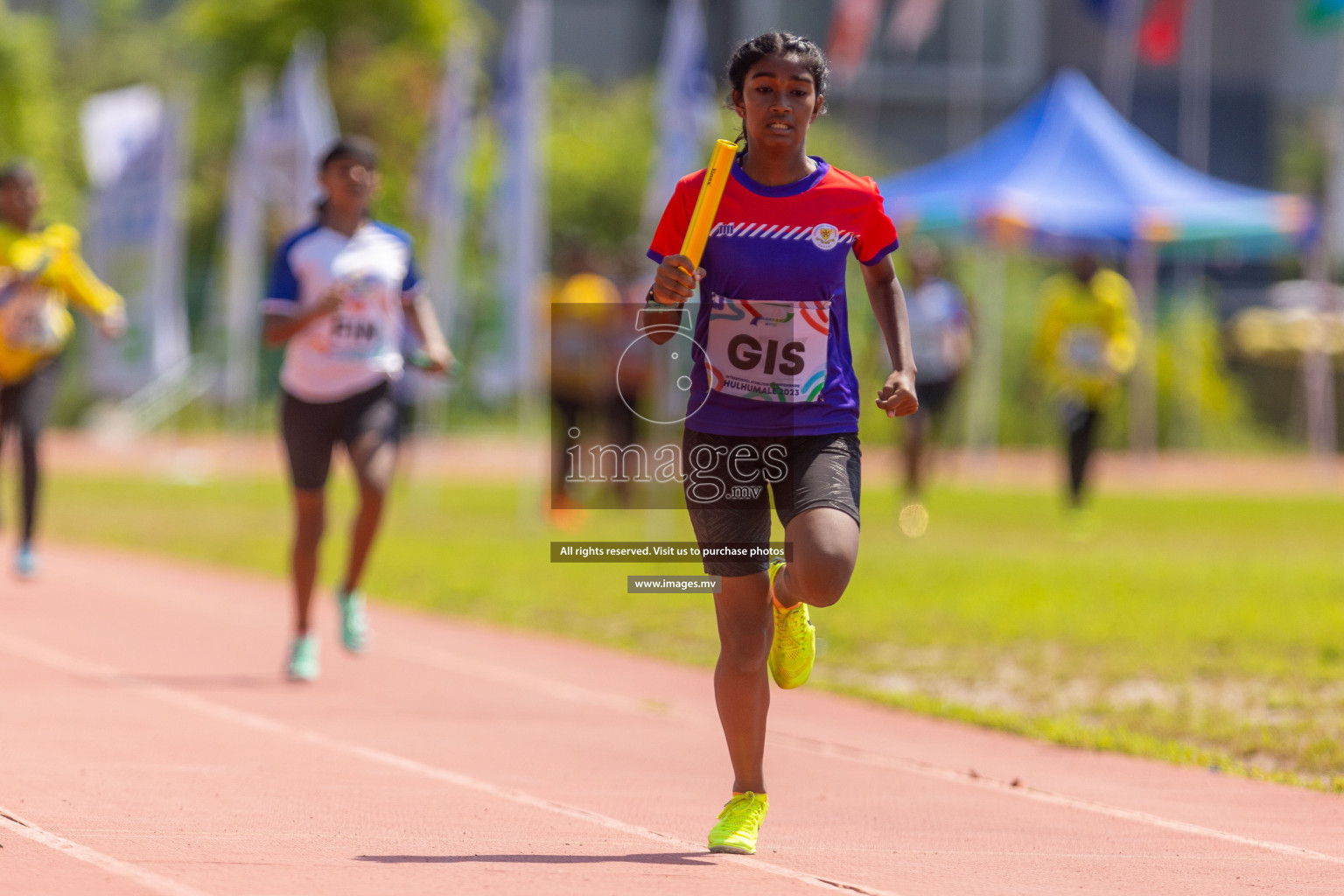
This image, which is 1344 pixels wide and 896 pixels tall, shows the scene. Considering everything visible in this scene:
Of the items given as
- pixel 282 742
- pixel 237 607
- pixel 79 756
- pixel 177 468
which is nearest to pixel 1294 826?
pixel 282 742

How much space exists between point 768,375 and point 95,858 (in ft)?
6.83

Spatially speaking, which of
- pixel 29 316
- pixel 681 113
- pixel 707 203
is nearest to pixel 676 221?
pixel 707 203

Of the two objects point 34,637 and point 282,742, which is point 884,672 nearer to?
point 282,742

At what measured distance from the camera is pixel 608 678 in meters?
9.17

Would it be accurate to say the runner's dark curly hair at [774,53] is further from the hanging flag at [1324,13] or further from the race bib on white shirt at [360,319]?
the hanging flag at [1324,13]

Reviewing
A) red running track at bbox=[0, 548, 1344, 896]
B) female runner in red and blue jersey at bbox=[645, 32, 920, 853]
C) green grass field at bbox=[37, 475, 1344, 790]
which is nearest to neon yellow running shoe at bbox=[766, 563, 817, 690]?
female runner in red and blue jersey at bbox=[645, 32, 920, 853]

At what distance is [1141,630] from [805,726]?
322 cm

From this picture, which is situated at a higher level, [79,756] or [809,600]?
[809,600]

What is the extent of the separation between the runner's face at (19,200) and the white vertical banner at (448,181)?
6.19 m

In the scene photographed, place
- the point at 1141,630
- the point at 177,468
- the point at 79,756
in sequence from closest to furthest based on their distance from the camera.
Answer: the point at 79,756, the point at 1141,630, the point at 177,468

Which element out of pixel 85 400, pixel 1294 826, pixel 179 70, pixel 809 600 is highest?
pixel 179 70

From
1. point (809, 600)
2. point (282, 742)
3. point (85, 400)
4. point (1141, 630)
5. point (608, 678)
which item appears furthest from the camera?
point (85, 400)

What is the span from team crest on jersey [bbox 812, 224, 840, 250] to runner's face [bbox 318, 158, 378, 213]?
3.90m

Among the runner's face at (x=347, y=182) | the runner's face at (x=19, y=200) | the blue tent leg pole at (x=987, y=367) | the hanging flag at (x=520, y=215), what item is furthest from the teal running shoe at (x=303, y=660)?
the blue tent leg pole at (x=987, y=367)
